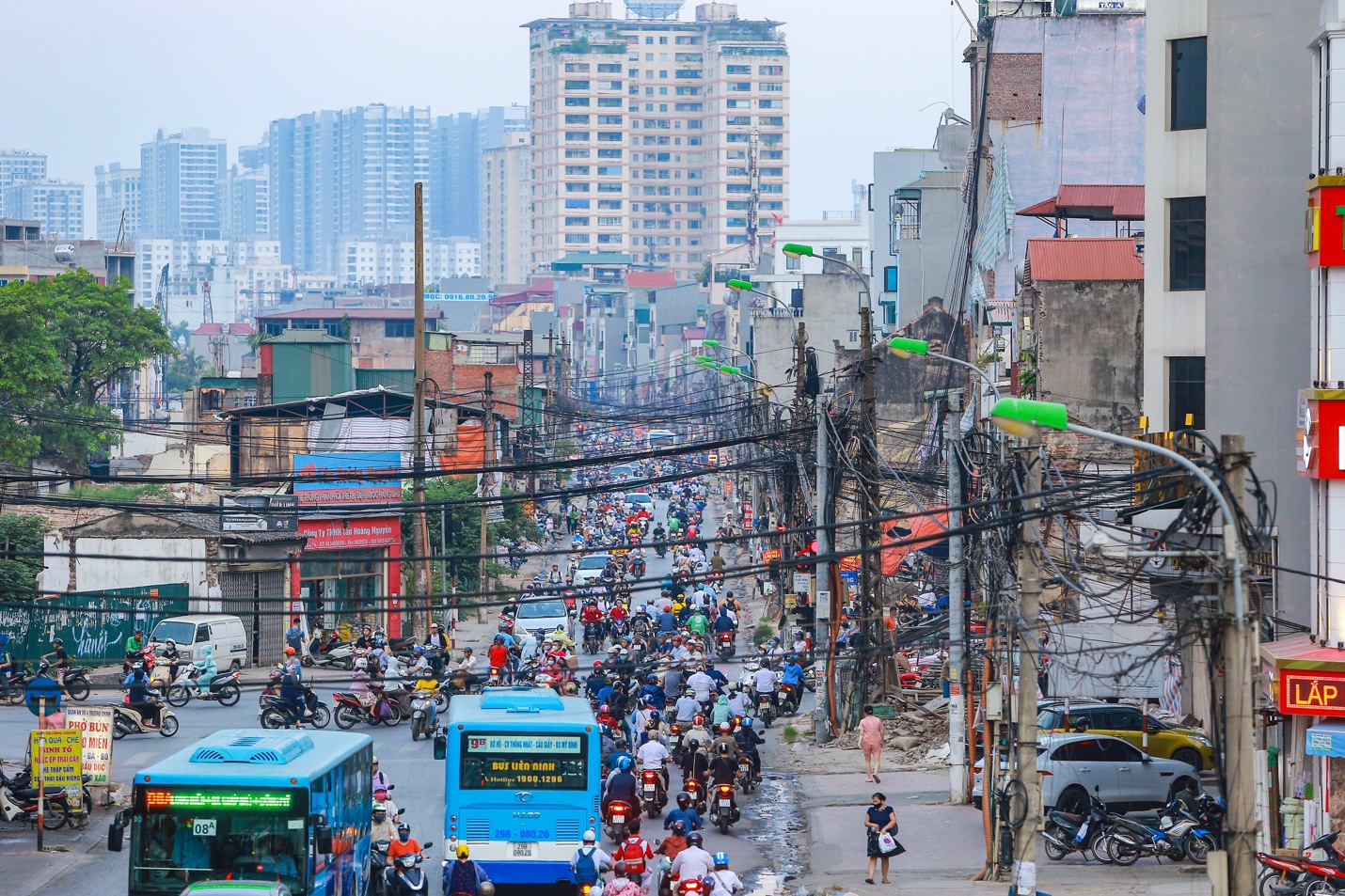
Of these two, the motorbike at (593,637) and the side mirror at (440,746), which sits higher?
the side mirror at (440,746)

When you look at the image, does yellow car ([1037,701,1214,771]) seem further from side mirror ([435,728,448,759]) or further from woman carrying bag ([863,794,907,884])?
side mirror ([435,728,448,759])

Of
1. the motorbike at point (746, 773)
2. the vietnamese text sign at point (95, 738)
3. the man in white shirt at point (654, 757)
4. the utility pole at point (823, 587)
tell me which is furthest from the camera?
the utility pole at point (823, 587)

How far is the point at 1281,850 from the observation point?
65.5 feet

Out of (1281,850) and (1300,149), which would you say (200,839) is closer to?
(1281,850)

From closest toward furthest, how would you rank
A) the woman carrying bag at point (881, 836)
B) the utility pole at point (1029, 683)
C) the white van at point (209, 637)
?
the utility pole at point (1029, 683), the woman carrying bag at point (881, 836), the white van at point (209, 637)

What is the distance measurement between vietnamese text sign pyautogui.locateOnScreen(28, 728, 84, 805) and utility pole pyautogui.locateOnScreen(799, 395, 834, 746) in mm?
11752

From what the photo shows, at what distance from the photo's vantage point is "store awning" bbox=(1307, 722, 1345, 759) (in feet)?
61.4

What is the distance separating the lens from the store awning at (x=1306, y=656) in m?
18.9

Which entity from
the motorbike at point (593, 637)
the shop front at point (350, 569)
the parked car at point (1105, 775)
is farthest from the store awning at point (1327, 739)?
the shop front at point (350, 569)

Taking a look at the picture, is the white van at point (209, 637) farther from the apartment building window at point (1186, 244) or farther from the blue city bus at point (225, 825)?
the apartment building window at point (1186, 244)

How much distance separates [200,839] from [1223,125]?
1690 centimetres

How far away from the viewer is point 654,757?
23.0 meters

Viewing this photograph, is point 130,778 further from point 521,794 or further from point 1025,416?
point 1025,416

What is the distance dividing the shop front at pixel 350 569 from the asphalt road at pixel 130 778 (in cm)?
826
